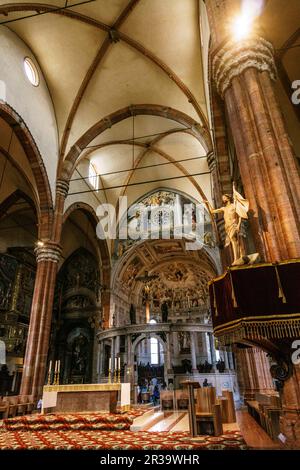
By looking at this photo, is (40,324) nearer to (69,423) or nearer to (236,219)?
(69,423)

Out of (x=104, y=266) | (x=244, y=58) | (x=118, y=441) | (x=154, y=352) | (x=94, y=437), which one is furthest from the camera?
(x=154, y=352)

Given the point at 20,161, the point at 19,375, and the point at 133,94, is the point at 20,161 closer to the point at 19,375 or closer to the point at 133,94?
the point at 133,94

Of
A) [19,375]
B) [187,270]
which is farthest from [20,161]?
[187,270]

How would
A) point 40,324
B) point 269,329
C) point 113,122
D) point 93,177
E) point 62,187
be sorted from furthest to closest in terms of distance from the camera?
point 93,177 → point 113,122 → point 62,187 → point 40,324 → point 269,329

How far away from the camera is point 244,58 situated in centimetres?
594

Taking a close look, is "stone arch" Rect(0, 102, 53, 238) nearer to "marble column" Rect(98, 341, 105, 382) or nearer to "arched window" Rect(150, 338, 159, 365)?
"marble column" Rect(98, 341, 105, 382)

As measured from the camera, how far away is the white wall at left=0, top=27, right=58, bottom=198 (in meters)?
11.0

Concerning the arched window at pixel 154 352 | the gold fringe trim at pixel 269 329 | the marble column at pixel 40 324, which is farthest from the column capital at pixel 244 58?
the arched window at pixel 154 352

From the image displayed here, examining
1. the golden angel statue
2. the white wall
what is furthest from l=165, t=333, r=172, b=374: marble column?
the golden angel statue

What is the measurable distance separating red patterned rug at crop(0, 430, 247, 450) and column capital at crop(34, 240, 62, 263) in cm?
710

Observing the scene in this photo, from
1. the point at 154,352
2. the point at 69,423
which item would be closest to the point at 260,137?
the point at 69,423

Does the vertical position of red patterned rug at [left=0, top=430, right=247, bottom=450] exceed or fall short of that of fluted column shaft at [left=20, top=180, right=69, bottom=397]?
it falls short

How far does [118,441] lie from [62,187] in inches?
436

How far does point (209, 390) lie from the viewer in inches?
233
